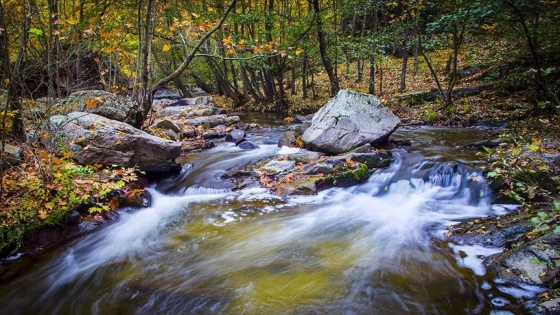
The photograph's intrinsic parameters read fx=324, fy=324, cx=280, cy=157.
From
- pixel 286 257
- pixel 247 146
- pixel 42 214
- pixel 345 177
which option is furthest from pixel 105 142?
pixel 345 177

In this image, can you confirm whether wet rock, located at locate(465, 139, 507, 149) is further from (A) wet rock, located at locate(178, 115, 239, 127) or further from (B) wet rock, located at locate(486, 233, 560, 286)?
(A) wet rock, located at locate(178, 115, 239, 127)

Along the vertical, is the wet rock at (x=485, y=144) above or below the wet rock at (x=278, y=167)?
above

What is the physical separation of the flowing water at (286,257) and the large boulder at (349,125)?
1.62 meters

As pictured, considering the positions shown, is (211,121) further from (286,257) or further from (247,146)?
(286,257)

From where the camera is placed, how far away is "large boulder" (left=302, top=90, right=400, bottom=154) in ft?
29.5

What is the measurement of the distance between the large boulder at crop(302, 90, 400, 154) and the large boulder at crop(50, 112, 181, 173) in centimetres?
423

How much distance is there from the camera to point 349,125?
9.16 metres

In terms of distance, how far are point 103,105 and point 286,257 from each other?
6082 millimetres

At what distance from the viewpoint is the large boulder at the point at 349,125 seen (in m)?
8.98

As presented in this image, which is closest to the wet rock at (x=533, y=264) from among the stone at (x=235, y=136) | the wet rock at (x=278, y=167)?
the wet rock at (x=278, y=167)

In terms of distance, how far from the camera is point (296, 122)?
1519 cm

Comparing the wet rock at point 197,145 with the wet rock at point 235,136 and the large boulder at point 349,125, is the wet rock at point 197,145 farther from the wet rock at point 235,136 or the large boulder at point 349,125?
the large boulder at point 349,125

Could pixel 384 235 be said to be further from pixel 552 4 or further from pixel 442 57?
pixel 442 57

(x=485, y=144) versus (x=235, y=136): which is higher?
(x=235, y=136)
